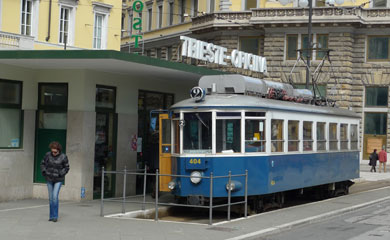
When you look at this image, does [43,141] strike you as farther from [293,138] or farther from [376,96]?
[376,96]

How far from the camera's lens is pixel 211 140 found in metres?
15.4

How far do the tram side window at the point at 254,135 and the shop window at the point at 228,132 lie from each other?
0.72 ft

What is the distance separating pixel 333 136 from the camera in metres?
20.1

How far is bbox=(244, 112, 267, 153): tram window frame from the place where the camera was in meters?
15.5

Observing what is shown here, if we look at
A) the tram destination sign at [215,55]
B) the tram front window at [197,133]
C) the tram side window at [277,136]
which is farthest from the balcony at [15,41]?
the tram side window at [277,136]

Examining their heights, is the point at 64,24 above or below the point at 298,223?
above

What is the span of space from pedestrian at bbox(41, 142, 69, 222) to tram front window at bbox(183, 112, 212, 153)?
330 centimetres

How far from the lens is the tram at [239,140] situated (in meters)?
15.3

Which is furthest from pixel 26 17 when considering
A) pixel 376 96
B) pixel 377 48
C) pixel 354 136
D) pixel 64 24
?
pixel 376 96

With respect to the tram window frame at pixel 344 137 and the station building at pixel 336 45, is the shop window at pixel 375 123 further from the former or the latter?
the tram window frame at pixel 344 137

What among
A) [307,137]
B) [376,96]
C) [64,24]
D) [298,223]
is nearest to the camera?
[298,223]

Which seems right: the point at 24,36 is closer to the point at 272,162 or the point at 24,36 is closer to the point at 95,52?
the point at 95,52

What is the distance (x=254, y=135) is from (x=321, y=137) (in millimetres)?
4139

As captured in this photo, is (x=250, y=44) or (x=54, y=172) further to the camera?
(x=250, y=44)
